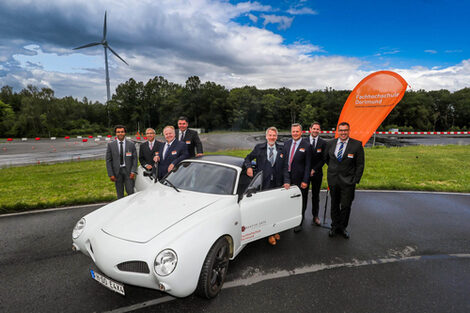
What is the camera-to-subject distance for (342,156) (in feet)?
15.1

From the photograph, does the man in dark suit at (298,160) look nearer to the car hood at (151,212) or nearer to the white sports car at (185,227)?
the white sports car at (185,227)

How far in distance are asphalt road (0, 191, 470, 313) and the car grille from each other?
66 centimetres

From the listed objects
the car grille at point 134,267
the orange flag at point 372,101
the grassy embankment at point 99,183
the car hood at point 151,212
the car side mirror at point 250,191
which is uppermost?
the orange flag at point 372,101

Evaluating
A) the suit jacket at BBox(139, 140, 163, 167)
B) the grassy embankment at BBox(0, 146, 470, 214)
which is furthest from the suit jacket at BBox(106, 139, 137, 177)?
the grassy embankment at BBox(0, 146, 470, 214)

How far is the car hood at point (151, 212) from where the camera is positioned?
2837mm

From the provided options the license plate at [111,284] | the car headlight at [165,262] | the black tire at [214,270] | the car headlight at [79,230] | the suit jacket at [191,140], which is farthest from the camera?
the suit jacket at [191,140]

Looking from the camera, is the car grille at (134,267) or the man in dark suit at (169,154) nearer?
the car grille at (134,267)

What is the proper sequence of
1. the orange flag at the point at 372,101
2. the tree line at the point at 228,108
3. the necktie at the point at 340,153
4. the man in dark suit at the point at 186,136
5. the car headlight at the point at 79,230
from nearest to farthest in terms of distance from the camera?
the car headlight at the point at 79,230 < the necktie at the point at 340,153 < the man in dark suit at the point at 186,136 < the orange flag at the point at 372,101 < the tree line at the point at 228,108

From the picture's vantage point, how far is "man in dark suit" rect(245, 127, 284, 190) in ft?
15.1

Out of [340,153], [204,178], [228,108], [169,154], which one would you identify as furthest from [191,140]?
[228,108]

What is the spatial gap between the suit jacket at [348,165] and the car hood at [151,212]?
2.49m

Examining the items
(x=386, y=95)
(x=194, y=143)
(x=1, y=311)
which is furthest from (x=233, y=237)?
(x=386, y=95)

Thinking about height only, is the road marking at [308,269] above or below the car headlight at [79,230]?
below

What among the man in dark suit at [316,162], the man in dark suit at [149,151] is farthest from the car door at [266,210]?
the man in dark suit at [149,151]
